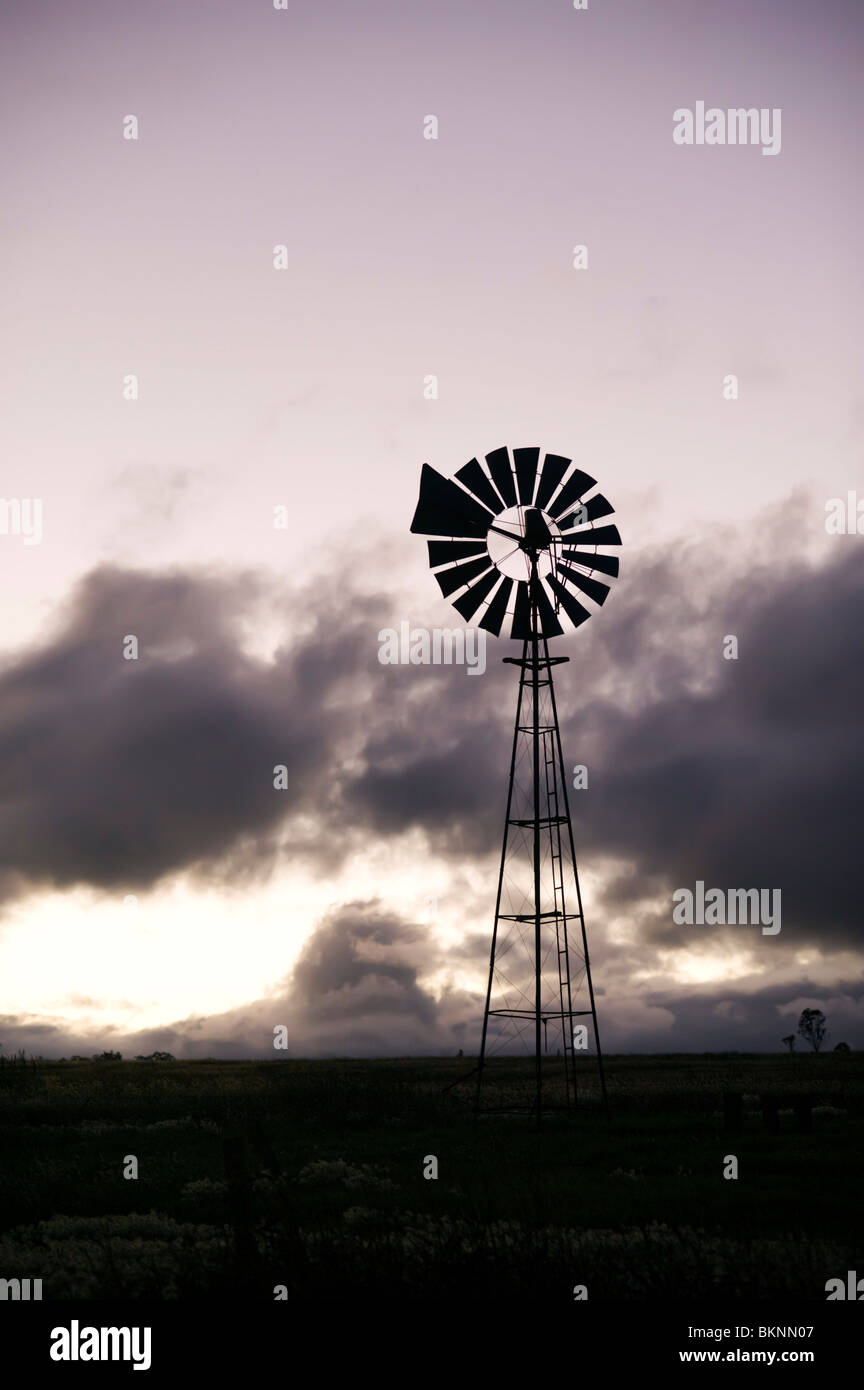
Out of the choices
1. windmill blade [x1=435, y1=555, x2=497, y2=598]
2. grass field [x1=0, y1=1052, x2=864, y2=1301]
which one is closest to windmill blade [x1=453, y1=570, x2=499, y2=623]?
windmill blade [x1=435, y1=555, x2=497, y2=598]

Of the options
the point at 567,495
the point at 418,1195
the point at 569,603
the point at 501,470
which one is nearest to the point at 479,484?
the point at 501,470

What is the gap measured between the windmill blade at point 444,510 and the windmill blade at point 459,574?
0.95 m

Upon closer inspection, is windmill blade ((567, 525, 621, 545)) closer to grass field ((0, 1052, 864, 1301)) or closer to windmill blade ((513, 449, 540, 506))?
windmill blade ((513, 449, 540, 506))

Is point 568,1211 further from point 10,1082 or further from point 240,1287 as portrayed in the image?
point 10,1082

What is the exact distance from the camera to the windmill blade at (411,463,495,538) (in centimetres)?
3444

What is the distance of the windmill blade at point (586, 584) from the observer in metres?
35.2

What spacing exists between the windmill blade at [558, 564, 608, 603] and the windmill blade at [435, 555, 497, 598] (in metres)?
2.42

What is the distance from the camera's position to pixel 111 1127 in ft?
114

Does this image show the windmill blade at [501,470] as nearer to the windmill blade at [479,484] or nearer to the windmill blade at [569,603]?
the windmill blade at [479,484]

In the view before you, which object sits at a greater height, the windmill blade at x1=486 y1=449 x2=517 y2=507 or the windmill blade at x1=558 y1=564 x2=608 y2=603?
the windmill blade at x1=486 y1=449 x2=517 y2=507

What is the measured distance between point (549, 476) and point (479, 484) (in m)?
2.19

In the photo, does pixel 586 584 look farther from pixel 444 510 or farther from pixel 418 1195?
pixel 418 1195
